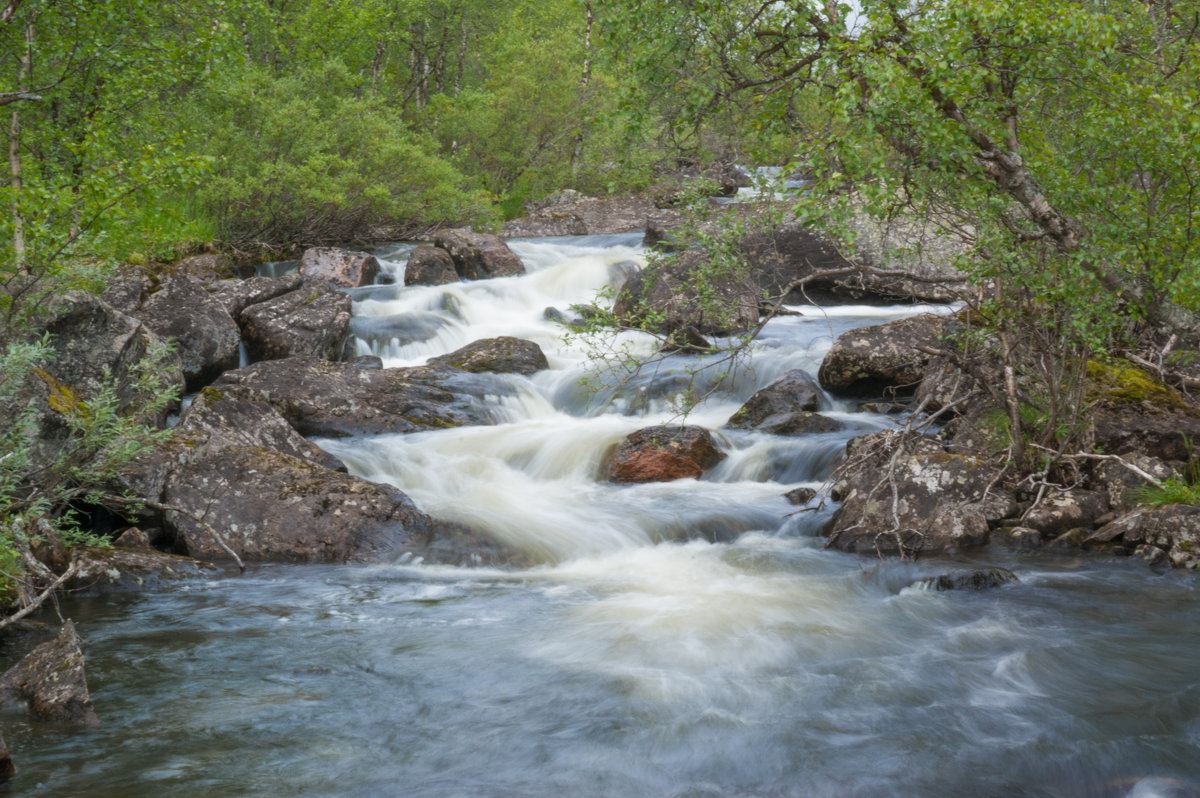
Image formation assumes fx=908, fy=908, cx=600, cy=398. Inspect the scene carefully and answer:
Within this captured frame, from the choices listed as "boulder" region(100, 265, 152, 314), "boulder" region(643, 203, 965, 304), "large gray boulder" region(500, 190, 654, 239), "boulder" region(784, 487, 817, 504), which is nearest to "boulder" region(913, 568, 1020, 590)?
"boulder" region(784, 487, 817, 504)

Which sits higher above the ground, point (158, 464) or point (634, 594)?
point (158, 464)

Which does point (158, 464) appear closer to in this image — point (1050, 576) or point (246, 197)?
point (1050, 576)

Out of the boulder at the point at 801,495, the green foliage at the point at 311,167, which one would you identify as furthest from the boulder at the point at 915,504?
the green foliage at the point at 311,167

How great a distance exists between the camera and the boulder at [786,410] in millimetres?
12211

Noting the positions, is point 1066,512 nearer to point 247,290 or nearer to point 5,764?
point 5,764

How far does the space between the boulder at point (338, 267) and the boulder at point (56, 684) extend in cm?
1445

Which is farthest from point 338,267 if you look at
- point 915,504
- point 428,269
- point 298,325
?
point 915,504

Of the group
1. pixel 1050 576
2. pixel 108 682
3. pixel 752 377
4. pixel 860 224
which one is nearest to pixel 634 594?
pixel 1050 576

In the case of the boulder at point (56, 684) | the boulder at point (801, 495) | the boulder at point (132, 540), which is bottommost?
the boulder at point (801, 495)

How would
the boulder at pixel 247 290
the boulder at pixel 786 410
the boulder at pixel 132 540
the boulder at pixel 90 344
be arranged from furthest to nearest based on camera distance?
the boulder at pixel 247 290 < the boulder at pixel 786 410 < the boulder at pixel 90 344 < the boulder at pixel 132 540

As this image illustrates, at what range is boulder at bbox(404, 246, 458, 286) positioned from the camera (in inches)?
792

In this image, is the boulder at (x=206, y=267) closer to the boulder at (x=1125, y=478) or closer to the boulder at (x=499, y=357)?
the boulder at (x=499, y=357)

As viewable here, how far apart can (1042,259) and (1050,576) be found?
279cm

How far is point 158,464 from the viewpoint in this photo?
883cm
